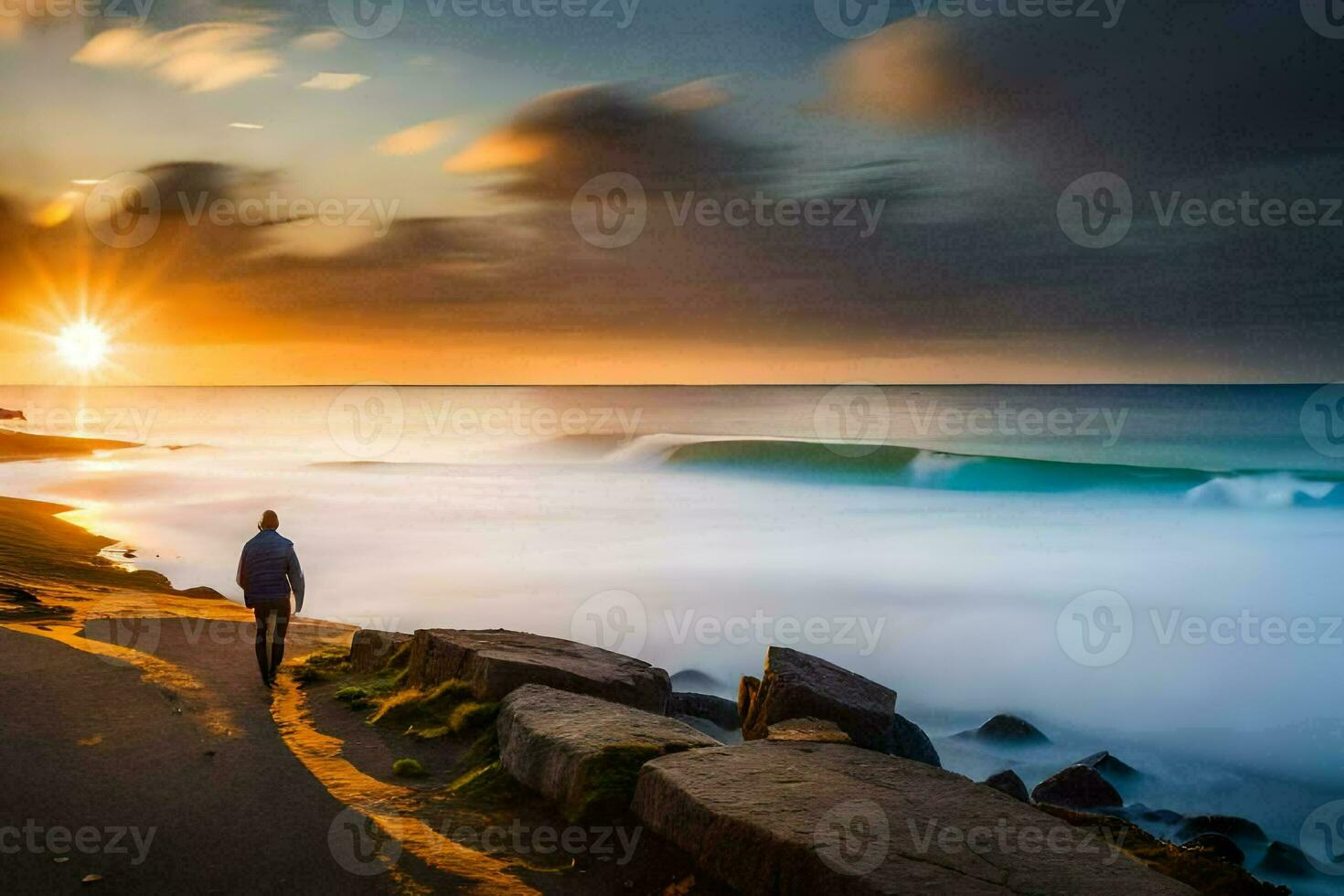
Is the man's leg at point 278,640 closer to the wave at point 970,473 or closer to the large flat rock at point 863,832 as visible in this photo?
the large flat rock at point 863,832

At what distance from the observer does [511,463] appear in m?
61.1

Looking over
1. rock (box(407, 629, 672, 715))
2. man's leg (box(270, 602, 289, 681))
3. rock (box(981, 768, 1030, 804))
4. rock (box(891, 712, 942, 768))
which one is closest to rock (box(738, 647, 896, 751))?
rock (box(891, 712, 942, 768))

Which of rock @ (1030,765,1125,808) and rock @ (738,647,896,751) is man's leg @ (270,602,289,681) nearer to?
rock @ (738,647,896,751)

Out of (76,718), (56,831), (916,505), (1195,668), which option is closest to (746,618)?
(1195,668)

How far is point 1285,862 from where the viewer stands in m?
8.39

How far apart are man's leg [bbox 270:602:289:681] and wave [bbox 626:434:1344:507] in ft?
131

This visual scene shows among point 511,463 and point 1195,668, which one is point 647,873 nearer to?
point 1195,668

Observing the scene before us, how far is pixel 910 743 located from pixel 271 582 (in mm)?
6675

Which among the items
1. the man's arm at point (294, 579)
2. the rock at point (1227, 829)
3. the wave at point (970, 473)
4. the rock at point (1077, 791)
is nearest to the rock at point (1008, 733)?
the rock at point (1077, 791)

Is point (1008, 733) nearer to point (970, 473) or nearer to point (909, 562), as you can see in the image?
point (909, 562)

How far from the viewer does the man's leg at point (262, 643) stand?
986 centimetres

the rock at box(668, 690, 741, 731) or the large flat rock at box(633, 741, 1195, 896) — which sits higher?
the large flat rock at box(633, 741, 1195, 896)

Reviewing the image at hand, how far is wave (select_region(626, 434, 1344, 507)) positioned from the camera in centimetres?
4441

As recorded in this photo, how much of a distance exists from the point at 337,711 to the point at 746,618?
1169 cm
